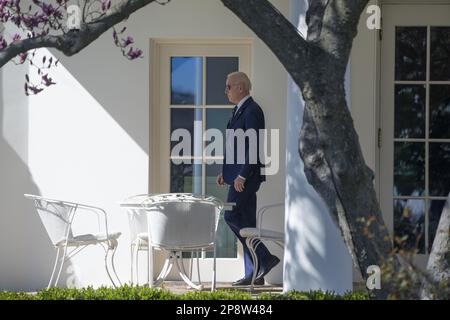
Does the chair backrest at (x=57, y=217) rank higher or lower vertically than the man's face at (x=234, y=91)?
lower

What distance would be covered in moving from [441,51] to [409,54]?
325 mm

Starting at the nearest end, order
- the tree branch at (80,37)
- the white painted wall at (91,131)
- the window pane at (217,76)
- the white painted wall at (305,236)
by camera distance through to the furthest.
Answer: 1. the tree branch at (80,37)
2. the white painted wall at (305,236)
3. the white painted wall at (91,131)
4. the window pane at (217,76)

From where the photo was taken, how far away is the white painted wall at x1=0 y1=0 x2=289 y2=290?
9.59 meters

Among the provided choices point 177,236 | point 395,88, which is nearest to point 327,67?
point 177,236

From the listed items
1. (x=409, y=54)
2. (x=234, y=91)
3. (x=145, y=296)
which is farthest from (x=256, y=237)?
(x=409, y=54)

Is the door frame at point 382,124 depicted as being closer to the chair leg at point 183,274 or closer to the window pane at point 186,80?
the window pane at point 186,80

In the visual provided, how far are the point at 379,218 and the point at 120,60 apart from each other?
16.3ft

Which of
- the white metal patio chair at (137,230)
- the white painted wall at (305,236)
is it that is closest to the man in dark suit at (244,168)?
the white metal patio chair at (137,230)

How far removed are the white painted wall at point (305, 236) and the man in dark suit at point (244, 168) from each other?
1.40 m

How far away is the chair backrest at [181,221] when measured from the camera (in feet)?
26.5

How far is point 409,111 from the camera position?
977 centimetres

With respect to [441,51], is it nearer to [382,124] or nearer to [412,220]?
[382,124]
